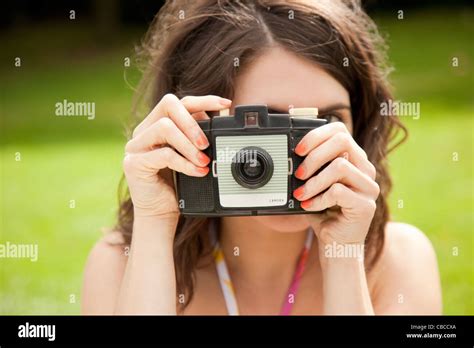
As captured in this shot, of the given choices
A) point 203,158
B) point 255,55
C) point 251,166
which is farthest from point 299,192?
point 255,55

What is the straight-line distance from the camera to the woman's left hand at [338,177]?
170cm

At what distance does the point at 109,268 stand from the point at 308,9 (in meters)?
0.88

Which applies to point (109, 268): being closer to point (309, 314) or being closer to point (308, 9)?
point (309, 314)

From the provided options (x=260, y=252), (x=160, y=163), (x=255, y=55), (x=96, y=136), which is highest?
(x=96, y=136)

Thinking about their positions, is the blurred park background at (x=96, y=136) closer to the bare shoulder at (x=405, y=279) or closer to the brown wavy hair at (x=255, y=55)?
the brown wavy hair at (x=255, y=55)

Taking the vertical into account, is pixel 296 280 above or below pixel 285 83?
below

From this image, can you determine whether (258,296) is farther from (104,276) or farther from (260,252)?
(104,276)

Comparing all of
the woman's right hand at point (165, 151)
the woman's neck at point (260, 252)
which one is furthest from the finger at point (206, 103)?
the woman's neck at point (260, 252)

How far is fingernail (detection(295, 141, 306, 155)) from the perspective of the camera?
5.57 feet

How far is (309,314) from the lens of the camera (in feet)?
6.85

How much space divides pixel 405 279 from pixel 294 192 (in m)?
0.54

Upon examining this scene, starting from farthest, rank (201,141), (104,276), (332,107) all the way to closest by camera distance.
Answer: (104,276), (332,107), (201,141)

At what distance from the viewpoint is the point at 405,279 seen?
2.08 meters

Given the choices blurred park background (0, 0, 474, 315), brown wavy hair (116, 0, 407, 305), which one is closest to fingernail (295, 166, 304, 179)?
brown wavy hair (116, 0, 407, 305)
